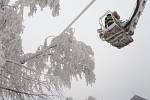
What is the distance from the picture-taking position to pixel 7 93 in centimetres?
829

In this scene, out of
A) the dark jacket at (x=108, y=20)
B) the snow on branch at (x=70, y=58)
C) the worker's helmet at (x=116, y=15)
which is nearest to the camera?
the dark jacket at (x=108, y=20)

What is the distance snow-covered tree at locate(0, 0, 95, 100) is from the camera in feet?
25.6

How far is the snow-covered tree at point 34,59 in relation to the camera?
7.79 meters

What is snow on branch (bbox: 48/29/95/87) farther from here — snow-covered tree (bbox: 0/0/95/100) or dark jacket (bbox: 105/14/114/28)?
dark jacket (bbox: 105/14/114/28)

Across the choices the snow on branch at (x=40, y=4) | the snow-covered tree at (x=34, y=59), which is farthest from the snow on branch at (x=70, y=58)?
the snow on branch at (x=40, y=4)

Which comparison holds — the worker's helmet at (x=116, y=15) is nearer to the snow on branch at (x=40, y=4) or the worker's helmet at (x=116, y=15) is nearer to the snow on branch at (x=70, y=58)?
the snow on branch at (x=40, y=4)

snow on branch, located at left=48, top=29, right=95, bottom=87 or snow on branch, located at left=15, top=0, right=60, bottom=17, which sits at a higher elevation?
snow on branch, located at left=15, top=0, right=60, bottom=17

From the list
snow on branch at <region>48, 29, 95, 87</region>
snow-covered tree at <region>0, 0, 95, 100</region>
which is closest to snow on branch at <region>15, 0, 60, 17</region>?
snow-covered tree at <region>0, 0, 95, 100</region>

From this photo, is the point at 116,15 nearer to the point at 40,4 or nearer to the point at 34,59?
the point at 40,4

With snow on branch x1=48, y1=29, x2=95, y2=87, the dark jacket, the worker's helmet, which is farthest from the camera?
snow on branch x1=48, y1=29, x2=95, y2=87

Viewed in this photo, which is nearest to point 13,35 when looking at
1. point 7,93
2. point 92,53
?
point 7,93

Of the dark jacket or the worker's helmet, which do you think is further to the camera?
the worker's helmet

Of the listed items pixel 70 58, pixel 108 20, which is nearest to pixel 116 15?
pixel 108 20

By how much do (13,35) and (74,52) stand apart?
2.03 metres
